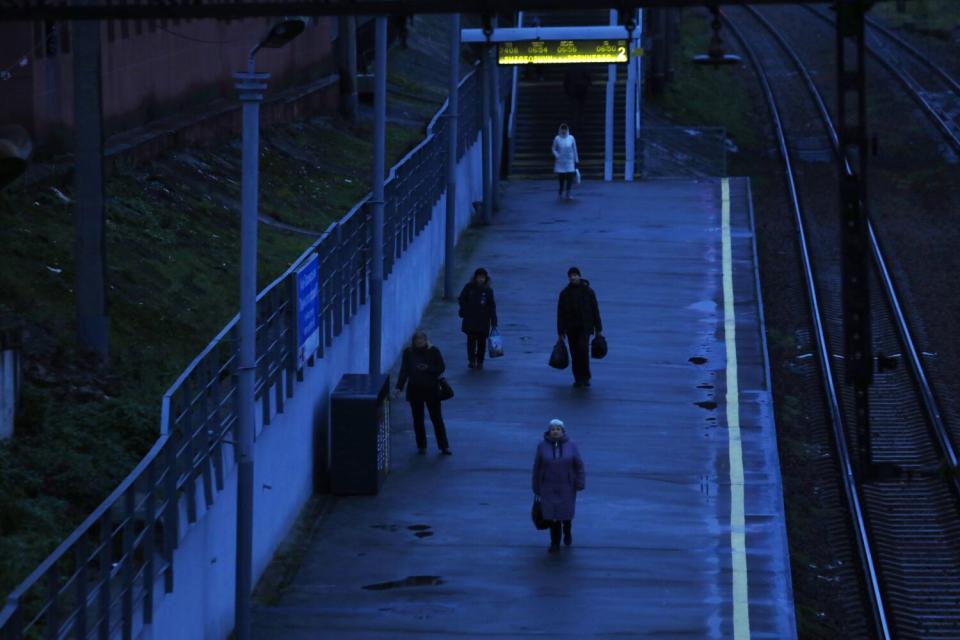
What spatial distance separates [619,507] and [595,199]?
64.1 feet

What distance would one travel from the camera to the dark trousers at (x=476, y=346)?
2488 centimetres

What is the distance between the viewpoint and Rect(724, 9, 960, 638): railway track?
1878 centimetres

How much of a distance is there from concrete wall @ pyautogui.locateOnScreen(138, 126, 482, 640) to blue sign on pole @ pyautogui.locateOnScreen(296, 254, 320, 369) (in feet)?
1.27

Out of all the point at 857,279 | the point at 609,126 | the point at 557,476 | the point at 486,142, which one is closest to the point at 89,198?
the point at 557,476

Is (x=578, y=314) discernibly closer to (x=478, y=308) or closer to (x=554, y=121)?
(x=478, y=308)

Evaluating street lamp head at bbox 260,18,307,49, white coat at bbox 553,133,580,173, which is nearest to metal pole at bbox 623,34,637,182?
white coat at bbox 553,133,580,173

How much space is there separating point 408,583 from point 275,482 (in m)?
1.70

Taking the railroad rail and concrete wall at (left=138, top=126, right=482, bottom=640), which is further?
the railroad rail

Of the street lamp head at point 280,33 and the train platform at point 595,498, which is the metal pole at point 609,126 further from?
the street lamp head at point 280,33

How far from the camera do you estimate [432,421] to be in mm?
21344

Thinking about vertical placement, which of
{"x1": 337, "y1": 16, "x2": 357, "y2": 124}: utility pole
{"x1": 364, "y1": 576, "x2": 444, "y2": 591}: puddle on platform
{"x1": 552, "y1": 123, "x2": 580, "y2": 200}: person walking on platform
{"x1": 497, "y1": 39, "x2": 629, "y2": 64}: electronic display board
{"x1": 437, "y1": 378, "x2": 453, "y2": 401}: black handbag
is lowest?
{"x1": 364, "y1": 576, "x2": 444, "y2": 591}: puddle on platform

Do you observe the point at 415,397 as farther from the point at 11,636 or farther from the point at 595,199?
the point at 595,199

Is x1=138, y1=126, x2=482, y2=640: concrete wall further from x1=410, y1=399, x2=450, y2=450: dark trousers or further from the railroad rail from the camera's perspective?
the railroad rail

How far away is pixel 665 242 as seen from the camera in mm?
34156
